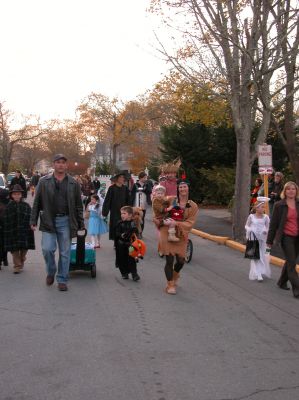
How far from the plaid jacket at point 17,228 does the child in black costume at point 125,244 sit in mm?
1619

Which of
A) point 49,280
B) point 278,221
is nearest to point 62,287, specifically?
point 49,280

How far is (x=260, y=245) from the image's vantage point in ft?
31.2

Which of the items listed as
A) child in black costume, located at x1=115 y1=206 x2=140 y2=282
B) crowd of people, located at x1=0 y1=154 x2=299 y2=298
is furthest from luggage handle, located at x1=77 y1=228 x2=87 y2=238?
child in black costume, located at x1=115 y1=206 x2=140 y2=282

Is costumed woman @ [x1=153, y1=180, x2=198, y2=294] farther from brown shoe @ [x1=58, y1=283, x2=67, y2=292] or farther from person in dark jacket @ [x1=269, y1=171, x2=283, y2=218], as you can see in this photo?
person in dark jacket @ [x1=269, y1=171, x2=283, y2=218]

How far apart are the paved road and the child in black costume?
21 cm

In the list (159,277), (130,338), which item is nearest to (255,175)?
(159,277)

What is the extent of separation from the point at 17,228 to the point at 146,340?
4625 mm

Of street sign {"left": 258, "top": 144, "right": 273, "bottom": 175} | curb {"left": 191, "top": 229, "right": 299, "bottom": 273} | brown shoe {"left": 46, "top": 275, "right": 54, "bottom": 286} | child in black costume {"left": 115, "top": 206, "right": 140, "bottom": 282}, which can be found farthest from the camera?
street sign {"left": 258, "top": 144, "right": 273, "bottom": 175}

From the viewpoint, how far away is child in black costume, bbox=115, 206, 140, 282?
29.6 feet

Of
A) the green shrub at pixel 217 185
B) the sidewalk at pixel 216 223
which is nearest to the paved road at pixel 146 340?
the sidewalk at pixel 216 223

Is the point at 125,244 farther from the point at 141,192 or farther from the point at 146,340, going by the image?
the point at 141,192

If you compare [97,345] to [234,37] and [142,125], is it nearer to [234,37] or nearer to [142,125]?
[234,37]

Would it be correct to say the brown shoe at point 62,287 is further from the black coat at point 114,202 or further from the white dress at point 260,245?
the white dress at point 260,245

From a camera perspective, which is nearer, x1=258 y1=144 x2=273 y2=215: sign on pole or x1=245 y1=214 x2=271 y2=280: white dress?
x1=245 y1=214 x2=271 y2=280: white dress
